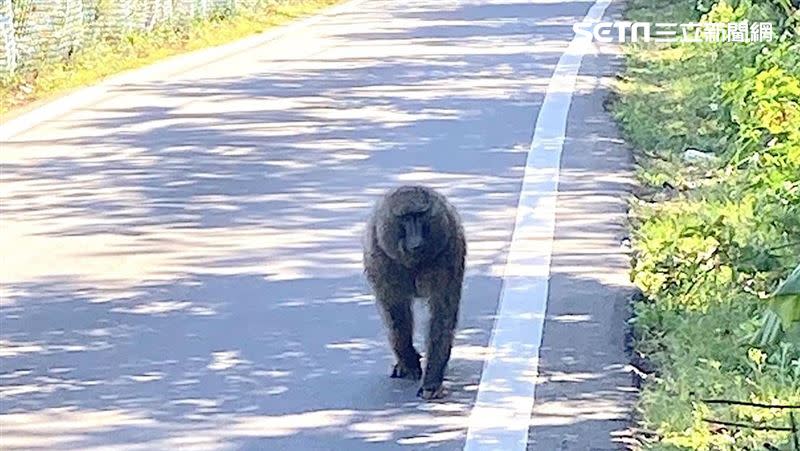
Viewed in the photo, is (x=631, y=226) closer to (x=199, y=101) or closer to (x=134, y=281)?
(x=134, y=281)

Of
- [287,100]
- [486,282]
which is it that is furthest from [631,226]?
[287,100]

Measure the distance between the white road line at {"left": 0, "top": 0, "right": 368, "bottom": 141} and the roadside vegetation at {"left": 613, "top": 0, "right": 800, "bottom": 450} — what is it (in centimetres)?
570

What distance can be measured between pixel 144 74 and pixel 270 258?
1039 centimetres

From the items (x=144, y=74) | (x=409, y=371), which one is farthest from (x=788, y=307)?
(x=144, y=74)

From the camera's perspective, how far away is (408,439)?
6.80 meters

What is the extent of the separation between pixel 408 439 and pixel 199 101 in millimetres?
11497

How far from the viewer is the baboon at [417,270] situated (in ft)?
24.0

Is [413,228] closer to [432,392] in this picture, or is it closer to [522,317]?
[432,392]

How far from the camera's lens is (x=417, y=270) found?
24.5 ft

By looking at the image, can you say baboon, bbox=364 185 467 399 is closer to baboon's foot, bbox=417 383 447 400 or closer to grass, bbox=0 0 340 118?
baboon's foot, bbox=417 383 447 400

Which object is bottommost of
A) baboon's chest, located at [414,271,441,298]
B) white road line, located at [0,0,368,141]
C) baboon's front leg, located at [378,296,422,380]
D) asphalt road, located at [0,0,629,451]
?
white road line, located at [0,0,368,141]

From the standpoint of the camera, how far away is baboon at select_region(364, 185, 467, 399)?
288 inches

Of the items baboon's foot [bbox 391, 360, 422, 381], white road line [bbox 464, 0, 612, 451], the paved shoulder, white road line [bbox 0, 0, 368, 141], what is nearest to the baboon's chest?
baboon's foot [bbox 391, 360, 422, 381]

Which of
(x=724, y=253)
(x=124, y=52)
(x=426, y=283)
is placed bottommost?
(x=124, y=52)
